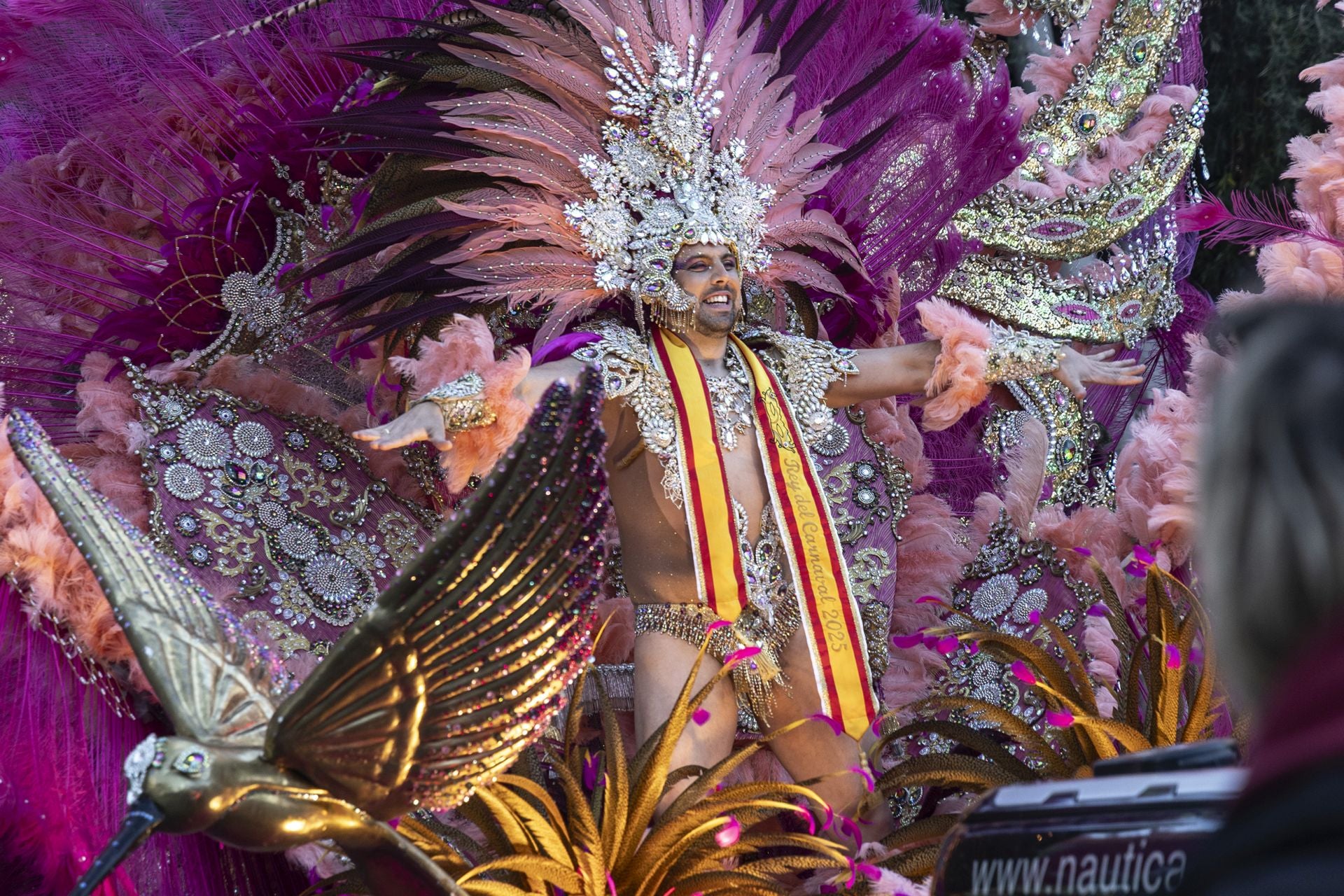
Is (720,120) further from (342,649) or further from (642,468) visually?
(342,649)

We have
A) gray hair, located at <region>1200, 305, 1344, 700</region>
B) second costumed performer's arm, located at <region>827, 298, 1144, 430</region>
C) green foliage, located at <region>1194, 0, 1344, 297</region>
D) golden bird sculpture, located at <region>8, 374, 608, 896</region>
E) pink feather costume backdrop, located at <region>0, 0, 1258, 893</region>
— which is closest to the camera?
gray hair, located at <region>1200, 305, 1344, 700</region>

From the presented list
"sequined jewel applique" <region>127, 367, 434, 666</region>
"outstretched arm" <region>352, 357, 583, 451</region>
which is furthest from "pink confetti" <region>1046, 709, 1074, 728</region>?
"sequined jewel applique" <region>127, 367, 434, 666</region>

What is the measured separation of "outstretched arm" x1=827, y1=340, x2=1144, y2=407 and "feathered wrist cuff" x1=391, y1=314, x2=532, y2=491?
2.31 ft

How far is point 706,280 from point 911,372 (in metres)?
0.48

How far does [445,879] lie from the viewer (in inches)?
64.9

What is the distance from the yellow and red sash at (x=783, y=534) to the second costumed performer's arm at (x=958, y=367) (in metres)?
0.23

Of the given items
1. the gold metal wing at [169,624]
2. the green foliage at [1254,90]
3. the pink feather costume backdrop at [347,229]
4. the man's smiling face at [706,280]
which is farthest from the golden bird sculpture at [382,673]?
the green foliage at [1254,90]

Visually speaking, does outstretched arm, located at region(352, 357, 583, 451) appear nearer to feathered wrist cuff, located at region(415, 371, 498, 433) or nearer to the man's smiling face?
feathered wrist cuff, located at region(415, 371, 498, 433)

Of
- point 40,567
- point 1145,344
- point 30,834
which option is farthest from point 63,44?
point 1145,344

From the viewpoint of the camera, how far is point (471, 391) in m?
2.51

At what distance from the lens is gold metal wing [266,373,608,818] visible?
1.53 meters

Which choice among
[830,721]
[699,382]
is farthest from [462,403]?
[830,721]

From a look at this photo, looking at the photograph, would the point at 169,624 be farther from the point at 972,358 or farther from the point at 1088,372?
the point at 1088,372

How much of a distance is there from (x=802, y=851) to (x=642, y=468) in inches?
33.0
